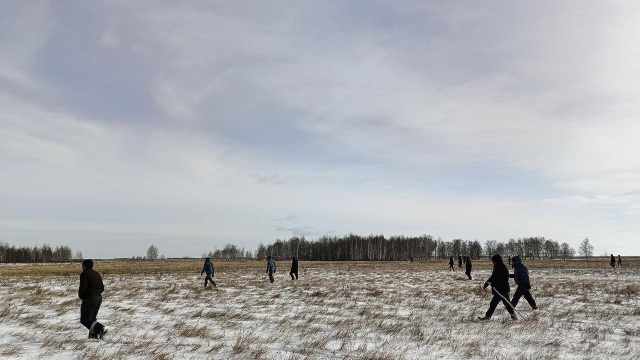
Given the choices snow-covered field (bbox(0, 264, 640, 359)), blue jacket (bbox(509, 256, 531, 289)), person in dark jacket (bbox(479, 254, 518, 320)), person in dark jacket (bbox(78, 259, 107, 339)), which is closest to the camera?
snow-covered field (bbox(0, 264, 640, 359))

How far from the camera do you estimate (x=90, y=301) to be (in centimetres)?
1094

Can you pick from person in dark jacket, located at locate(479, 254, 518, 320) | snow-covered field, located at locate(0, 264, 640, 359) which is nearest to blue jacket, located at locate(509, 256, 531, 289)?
person in dark jacket, located at locate(479, 254, 518, 320)

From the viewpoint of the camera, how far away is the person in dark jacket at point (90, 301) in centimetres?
1079

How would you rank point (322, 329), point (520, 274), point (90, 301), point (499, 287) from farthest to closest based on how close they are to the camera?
1. point (520, 274)
2. point (499, 287)
3. point (322, 329)
4. point (90, 301)

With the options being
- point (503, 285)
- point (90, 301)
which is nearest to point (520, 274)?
point (503, 285)

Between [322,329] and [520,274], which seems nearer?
[322,329]

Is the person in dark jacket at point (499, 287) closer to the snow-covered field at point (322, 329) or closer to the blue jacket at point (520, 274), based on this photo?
the snow-covered field at point (322, 329)

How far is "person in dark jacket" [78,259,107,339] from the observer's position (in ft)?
35.4

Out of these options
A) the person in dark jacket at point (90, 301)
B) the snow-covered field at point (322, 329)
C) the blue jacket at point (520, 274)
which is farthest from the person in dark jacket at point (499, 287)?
the person in dark jacket at point (90, 301)

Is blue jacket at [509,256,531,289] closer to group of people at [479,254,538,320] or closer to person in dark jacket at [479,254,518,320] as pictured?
group of people at [479,254,538,320]

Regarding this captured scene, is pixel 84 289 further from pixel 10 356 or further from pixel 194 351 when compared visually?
pixel 194 351

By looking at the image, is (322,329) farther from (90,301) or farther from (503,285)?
(503,285)

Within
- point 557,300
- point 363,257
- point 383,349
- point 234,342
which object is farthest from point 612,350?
point 363,257

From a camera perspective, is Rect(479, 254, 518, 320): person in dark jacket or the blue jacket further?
the blue jacket
